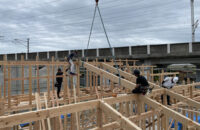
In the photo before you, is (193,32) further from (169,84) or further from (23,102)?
(23,102)

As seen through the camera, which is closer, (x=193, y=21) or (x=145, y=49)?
(x=145, y=49)

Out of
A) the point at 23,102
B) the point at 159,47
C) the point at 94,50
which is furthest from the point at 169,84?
the point at 94,50

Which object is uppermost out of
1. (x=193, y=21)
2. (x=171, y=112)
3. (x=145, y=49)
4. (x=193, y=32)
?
(x=193, y=21)

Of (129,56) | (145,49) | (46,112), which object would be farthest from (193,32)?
(46,112)

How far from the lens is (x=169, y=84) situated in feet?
21.7

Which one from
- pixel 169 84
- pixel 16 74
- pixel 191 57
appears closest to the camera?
pixel 169 84

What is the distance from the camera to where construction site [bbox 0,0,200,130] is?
4.06 meters

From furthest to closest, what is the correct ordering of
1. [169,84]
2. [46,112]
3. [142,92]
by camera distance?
[169,84] → [142,92] → [46,112]

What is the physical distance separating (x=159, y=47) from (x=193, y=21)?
8.59 m

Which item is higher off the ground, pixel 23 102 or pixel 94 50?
pixel 94 50

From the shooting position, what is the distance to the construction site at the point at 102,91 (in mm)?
4059

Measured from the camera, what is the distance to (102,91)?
801cm

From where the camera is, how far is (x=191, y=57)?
1792cm

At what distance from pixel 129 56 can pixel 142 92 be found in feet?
49.5
